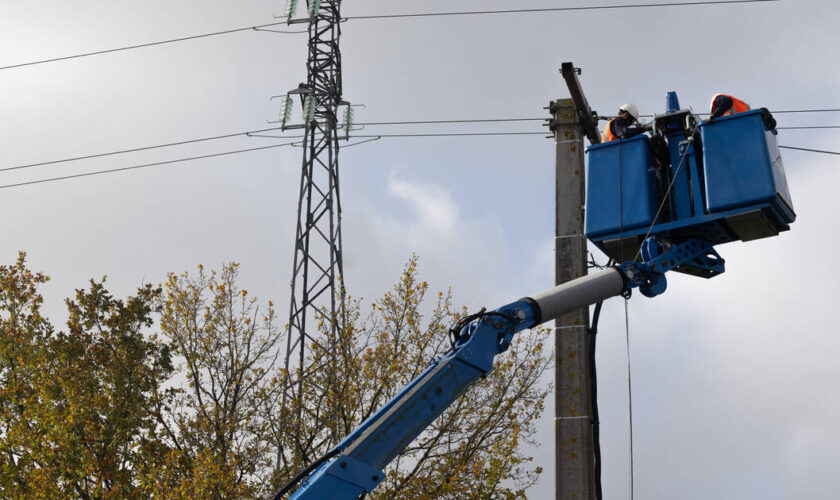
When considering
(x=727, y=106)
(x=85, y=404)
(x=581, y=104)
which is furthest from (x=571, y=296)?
(x=85, y=404)

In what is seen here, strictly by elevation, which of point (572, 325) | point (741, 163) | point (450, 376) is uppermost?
point (741, 163)

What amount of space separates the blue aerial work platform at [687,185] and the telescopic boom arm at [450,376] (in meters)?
0.39

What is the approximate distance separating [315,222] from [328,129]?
244 cm

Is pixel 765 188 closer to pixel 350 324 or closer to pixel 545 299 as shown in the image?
pixel 545 299

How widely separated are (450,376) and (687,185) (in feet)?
9.66

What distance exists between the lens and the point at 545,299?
23.0 feet

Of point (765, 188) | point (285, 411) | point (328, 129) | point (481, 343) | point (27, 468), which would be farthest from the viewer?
point (328, 129)

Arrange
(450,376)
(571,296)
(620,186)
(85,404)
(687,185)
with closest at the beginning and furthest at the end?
(450,376), (571,296), (687,185), (620,186), (85,404)

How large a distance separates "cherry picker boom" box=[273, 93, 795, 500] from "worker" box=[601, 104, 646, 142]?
140 millimetres

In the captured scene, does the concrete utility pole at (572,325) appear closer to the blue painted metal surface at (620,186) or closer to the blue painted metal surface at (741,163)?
the blue painted metal surface at (620,186)

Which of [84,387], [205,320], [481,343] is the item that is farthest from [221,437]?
[481,343]

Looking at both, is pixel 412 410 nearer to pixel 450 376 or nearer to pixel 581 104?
pixel 450 376

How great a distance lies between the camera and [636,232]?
8039 millimetres

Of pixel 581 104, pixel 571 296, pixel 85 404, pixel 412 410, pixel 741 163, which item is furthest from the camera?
pixel 85 404
